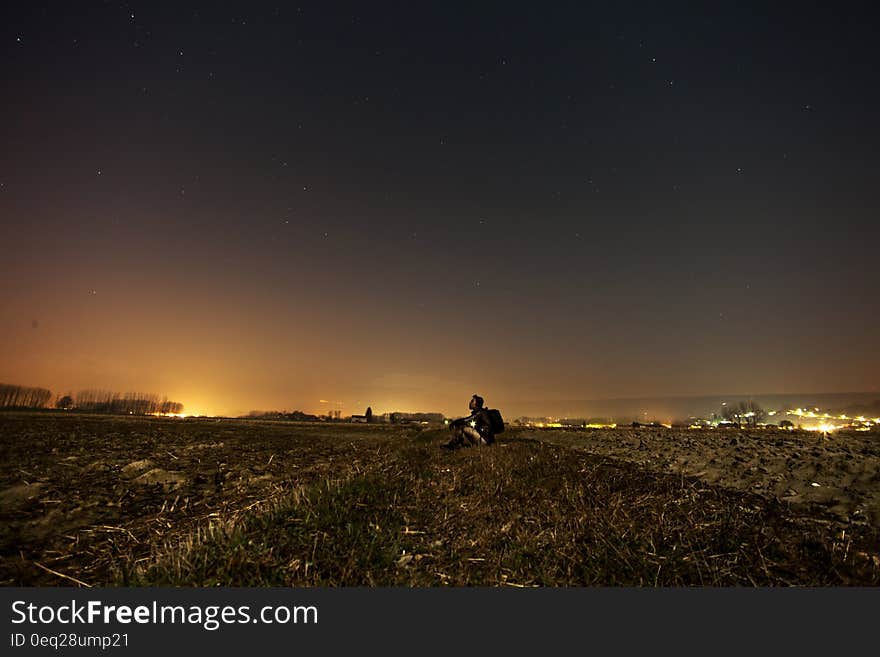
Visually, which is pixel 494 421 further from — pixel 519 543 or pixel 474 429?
pixel 519 543

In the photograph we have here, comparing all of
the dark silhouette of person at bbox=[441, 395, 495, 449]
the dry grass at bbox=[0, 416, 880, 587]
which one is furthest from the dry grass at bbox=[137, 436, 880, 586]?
the dark silhouette of person at bbox=[441, 395, 495, 449]

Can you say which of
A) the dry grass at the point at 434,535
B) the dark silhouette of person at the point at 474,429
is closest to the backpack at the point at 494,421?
the dark silhouette of person at the point at 474,429

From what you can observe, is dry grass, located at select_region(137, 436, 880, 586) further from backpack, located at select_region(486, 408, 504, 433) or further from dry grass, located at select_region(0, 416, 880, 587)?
backpack, located at select_region(486, 408, 504, 433)

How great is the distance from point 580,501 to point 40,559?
846 cm

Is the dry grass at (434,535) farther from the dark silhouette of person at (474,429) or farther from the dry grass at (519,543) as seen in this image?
the dark silhouette of person at (474,429)

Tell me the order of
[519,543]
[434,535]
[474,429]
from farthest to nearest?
[474,429] < [434,535] < [519,543]

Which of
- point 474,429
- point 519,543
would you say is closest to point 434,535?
point 519,543

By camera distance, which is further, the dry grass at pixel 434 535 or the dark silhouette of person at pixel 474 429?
the dark silhouette of person at pixel 474 429

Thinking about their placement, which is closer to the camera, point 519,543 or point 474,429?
point 519,543

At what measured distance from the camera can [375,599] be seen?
11.7 feet

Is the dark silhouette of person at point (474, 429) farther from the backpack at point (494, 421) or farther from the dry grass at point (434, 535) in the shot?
the dry grass at point (434, 535)

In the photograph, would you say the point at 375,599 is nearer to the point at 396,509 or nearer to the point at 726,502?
the point at 396,509

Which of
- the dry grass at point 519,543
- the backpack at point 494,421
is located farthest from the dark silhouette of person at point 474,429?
the dry grass at point 519,543

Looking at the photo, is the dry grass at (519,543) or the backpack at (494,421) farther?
the backpack at (494,421)
